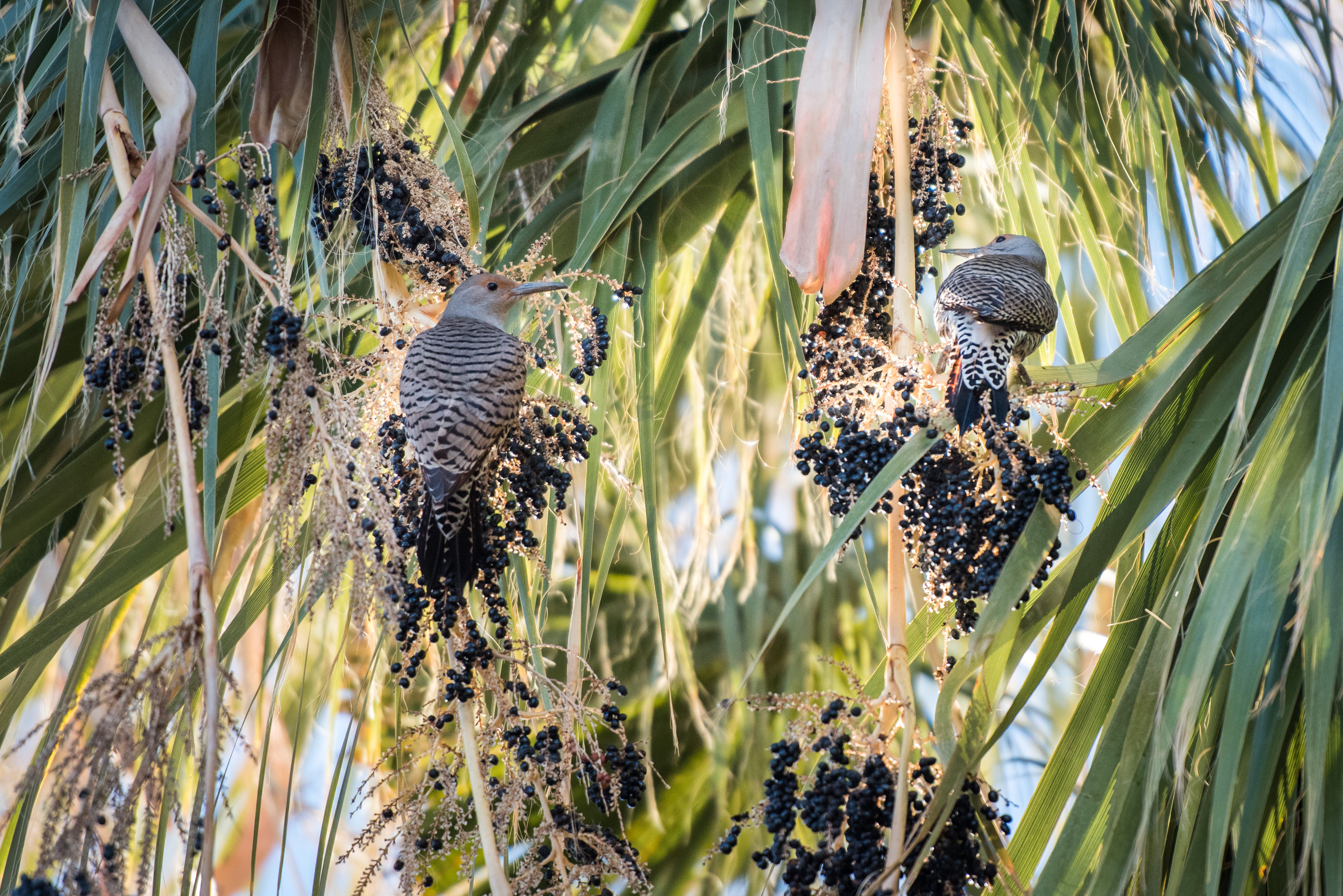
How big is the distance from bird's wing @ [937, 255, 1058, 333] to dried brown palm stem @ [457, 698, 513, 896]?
89cm

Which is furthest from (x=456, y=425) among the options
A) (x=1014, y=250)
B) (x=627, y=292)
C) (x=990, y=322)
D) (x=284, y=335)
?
(x=1014, y=250)

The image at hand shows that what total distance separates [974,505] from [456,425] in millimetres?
639

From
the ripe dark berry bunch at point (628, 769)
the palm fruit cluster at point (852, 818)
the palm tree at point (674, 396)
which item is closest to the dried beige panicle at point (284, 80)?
the palm tree at point (674, 396)

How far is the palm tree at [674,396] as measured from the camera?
108 centimetres

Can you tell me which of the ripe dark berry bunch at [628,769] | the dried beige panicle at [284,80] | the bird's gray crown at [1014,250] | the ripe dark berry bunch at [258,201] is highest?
the dried beige panicle at [284,80]

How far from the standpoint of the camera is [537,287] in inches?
72.1

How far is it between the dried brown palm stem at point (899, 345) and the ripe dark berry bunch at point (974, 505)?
3 cm

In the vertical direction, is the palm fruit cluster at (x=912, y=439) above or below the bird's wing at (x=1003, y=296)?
below

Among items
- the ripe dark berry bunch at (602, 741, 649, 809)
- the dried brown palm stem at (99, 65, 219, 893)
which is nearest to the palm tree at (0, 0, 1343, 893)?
the dried brown palm stem at (99, 65, 219, 893)

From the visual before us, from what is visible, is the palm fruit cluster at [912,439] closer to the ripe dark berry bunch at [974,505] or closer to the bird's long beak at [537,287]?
the ripe dark berry bunch at [974,505]

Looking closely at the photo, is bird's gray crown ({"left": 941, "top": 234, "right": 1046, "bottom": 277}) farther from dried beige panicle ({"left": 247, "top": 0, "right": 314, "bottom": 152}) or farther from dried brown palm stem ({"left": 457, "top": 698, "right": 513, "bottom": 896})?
dried brown palm stem ({"left": 457, "top": 698, "right": 513, "bottom": 896})

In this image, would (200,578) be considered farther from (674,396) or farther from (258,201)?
(674,396)

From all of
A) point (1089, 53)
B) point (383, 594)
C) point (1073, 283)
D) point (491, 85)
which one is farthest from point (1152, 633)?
point (1073, 283)

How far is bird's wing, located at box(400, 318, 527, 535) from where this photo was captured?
1.51 metres
